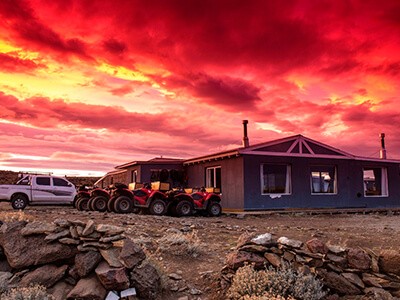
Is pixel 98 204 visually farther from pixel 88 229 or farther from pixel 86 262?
pixel 86 262

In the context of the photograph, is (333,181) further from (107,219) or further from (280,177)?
(107,219)

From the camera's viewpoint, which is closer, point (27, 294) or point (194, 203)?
point (27, 294)

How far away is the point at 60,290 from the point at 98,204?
1171 cm

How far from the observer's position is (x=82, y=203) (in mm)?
18922

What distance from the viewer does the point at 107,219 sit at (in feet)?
42.3

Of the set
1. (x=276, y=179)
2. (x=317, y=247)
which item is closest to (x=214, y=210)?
(x=276, y=179)

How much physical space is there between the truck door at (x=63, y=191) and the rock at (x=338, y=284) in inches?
658

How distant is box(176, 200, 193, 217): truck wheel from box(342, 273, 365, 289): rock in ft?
36.4

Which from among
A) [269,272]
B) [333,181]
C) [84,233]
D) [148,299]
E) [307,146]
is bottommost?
[148,299]

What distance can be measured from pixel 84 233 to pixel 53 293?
3.32ft

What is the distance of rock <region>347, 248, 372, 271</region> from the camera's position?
6.46 metres

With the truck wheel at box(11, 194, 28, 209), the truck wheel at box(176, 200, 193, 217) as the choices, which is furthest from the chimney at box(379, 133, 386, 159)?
the truck wheel at box(11, 194, 28, 209)

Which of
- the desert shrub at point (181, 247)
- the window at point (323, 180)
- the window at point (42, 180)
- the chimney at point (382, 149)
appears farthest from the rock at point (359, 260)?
the chimney at point (382, 149)

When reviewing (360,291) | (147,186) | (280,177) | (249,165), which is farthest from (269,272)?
(280,177)
